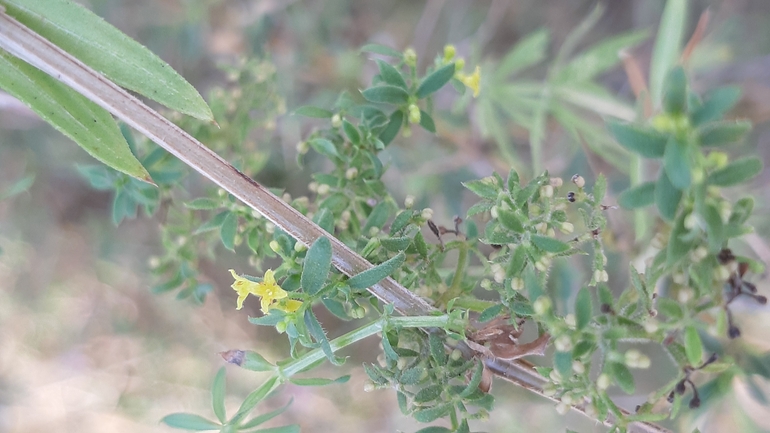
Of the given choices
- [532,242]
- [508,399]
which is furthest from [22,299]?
[532,242]

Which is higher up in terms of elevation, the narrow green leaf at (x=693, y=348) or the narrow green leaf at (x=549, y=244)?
the narrow green leaf at (x=549, y=244)

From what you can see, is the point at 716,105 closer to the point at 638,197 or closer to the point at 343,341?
the point at 638,197

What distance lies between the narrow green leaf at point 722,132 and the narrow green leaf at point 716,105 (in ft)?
0.08

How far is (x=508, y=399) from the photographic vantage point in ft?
10.6

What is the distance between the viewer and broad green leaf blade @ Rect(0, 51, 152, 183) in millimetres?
1299

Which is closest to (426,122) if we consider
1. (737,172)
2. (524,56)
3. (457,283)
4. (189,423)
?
(457,283)

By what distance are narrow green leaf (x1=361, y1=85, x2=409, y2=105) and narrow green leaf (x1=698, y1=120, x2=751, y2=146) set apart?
759 millimetres

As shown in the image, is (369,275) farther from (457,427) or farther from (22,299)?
(22,299)

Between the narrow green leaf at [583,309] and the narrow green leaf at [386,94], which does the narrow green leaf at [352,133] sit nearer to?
the narrow green leaf at [386,94]

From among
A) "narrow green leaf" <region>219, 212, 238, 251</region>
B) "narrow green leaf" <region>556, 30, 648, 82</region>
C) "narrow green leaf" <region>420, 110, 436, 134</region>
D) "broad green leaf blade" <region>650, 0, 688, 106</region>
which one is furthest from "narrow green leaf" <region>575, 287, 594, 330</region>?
"narrow green leaf" <region>556, 30, 648, 82</region>

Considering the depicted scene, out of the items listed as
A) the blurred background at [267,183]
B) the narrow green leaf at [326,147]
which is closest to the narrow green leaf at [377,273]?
the narrow green leaf at [326,147]

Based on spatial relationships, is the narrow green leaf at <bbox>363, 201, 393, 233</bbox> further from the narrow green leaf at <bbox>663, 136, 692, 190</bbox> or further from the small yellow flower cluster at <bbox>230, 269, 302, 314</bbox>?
the narrow green leaf at <bbox>663, 136, 692, 190</bbox>

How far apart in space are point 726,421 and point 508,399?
1611 millimetres

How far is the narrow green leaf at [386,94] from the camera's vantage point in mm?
1397
